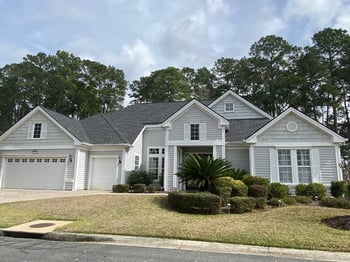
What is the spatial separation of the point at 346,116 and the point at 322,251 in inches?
1238

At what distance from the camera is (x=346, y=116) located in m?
31.7

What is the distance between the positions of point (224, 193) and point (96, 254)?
6.68m

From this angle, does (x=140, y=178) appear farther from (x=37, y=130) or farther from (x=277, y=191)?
(x=277, y=191)

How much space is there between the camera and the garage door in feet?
57.4

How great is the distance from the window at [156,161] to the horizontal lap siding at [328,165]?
392 inches

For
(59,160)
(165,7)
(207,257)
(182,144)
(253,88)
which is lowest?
(207,257)

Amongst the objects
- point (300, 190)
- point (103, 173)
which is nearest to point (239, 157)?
point (300, 190)

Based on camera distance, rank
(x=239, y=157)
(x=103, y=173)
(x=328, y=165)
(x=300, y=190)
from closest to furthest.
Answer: (x=300, y=190)
(x=328, y=165)
(x=239, y=157)
(x=103, y=173)

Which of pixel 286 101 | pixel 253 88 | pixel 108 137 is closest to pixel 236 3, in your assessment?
pixel 108 137

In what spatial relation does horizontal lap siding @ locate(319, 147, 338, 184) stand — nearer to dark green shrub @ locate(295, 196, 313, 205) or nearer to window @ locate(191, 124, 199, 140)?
dark green shrub @ locate(295, 196, 313, 205)

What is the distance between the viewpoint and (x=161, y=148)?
19047 mm

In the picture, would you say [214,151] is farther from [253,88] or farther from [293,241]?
[253,88]

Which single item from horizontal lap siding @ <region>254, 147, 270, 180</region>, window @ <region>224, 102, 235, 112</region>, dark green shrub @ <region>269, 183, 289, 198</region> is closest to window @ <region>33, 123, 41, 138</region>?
window @ <region>224, 102, 235, 112</region>

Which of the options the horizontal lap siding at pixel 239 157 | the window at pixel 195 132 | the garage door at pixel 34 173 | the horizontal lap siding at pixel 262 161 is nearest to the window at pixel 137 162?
the window at pixel 195 132
